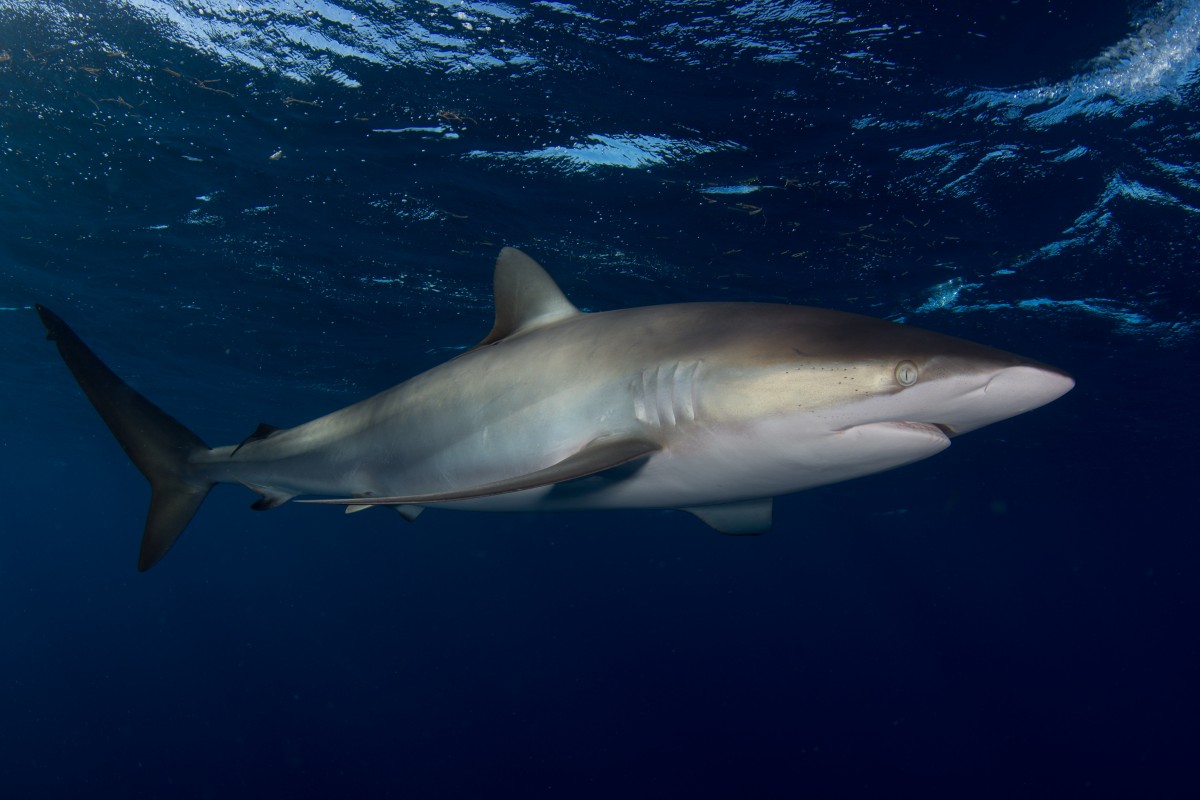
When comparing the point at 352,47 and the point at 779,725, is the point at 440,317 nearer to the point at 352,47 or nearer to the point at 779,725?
the point at 352,47

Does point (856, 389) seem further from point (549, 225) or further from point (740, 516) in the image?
point (549, 225)

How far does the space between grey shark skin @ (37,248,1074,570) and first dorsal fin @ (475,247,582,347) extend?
0.01 meters

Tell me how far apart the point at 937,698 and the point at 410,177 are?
3785 inches

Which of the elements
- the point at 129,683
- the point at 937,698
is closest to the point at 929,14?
the point at 129,683

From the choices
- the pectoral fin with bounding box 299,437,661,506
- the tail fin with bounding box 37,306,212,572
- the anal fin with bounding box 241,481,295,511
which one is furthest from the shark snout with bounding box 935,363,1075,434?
the tail fin with bounding box 37,306,212,572

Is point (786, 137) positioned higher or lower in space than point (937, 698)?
higher

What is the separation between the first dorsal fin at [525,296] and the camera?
4227mm

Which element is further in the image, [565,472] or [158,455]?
[158,455]

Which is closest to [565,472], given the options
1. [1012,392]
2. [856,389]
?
[856,389]

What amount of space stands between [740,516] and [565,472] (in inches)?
105

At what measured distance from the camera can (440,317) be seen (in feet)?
Result: 60.7

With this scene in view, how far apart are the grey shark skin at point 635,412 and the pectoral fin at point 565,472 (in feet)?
0.04

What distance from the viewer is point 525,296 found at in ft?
14.0

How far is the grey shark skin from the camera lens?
2506mm
